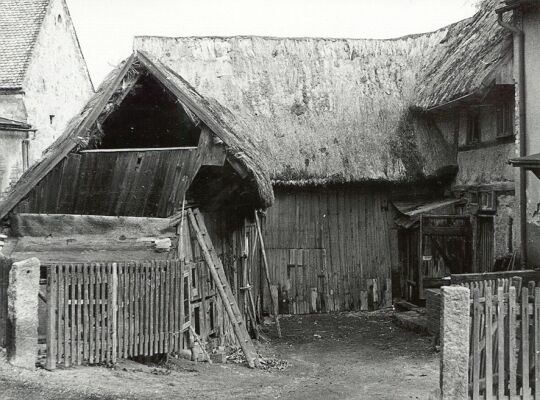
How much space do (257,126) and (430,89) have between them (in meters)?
4.79

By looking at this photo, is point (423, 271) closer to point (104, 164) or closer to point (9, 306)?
point (104, 164)

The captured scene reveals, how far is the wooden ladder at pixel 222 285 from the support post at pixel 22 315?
115 inches

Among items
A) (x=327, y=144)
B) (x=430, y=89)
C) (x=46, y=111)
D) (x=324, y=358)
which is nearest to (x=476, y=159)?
(x=430, y=89)

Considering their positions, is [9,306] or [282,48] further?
[282,48]

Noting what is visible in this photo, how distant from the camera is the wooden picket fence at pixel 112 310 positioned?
9125 millimetres

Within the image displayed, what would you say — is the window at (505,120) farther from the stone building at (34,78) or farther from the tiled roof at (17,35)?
the tiled roof at (17,35)

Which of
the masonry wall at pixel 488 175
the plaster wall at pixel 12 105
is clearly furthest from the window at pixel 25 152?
the masonry wall at pixel 488 175

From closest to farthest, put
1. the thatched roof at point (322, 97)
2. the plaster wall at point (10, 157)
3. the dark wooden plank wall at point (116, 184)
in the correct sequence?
1. the dark wooden plank wall at point (116, 184)
2. the thatched roof at point (322, 97)
3. the plaster wall at point (10, 157)

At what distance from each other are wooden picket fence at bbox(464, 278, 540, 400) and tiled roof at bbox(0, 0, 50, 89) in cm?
1856

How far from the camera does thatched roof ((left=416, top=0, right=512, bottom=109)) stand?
1482cm

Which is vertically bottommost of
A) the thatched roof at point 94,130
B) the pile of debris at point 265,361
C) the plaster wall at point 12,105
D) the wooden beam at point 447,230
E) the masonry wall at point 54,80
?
the pile of debris at point 265,361

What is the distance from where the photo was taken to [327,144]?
743 inches

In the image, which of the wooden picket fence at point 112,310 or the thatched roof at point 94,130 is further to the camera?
the thatched roof at point 94,130

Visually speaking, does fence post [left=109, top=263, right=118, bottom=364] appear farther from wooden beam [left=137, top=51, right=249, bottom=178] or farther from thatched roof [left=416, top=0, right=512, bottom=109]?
thatched roof [left=416, top=0, right=512, bottom=109]
